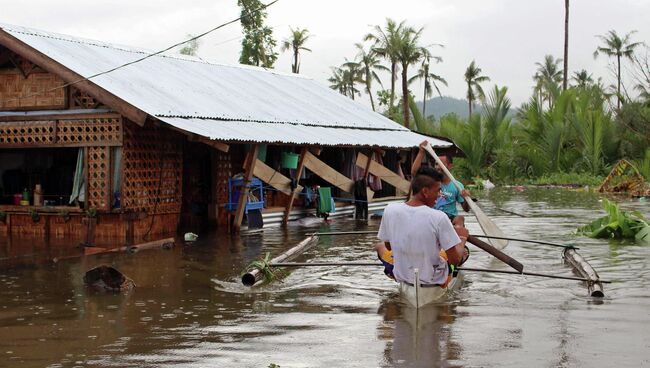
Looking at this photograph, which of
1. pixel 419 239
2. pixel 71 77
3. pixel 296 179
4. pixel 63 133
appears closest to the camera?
pixel 419 239

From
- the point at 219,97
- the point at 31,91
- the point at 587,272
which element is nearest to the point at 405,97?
the point at 219,97

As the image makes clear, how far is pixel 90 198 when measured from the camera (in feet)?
49.4

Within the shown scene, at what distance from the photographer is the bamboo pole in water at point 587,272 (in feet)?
30.5

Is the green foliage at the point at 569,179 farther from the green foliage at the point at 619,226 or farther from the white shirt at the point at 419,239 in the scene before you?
the white shirt at the point at 419,239

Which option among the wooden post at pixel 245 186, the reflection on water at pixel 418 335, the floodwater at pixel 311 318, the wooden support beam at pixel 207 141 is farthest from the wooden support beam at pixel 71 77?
the reflection on water at pixel 418 335

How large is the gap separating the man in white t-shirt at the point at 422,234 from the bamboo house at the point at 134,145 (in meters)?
6.78

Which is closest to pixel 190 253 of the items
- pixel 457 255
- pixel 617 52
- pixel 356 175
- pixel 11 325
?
pixel 11 325

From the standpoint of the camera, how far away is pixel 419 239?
25.9 ft

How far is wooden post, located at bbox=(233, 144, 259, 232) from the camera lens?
1608 centimetres

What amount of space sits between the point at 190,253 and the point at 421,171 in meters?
6.39

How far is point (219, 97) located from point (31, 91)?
4.10 metres

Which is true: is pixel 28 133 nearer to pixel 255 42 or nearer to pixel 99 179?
pixel 99 179

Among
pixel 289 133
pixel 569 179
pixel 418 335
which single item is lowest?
pixel 418 335

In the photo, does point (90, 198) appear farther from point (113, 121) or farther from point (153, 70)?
point (153, 70)
